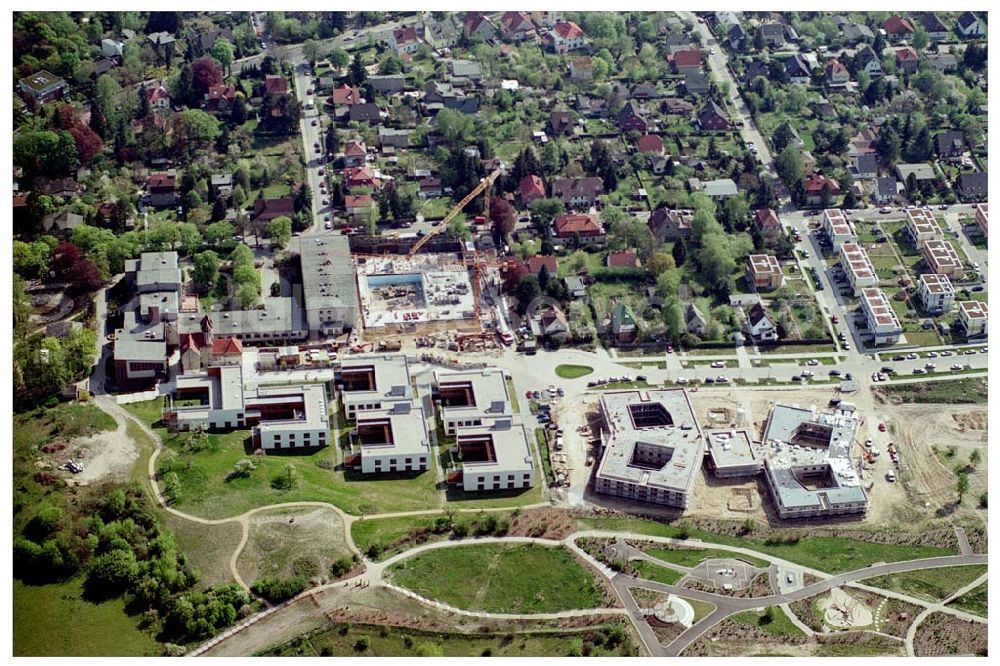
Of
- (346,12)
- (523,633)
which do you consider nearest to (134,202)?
(346,12)

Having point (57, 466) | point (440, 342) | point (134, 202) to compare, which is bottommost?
point (57, 466)

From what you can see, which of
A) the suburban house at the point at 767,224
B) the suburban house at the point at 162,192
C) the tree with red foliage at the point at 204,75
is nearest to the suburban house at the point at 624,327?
the suburban house at the point at 767,224

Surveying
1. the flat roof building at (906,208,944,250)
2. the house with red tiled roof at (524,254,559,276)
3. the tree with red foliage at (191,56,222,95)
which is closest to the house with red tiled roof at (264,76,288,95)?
the tree with red foliage at (191,56,222,95)

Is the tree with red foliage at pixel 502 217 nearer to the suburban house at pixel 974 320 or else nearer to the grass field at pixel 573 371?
the grass field at pixel 573 371

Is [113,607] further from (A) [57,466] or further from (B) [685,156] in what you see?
(B) [685,156]

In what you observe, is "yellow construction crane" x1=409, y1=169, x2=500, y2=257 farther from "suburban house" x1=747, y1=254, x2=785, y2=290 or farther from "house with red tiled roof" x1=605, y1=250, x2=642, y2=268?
"suburban house" x1=747, y1=254, x2=785, y2=290

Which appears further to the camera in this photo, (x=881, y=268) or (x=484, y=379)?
(x=881, y=268)

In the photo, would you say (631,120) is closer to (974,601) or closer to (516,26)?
(516,26)

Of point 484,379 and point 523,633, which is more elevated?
point 484,379
